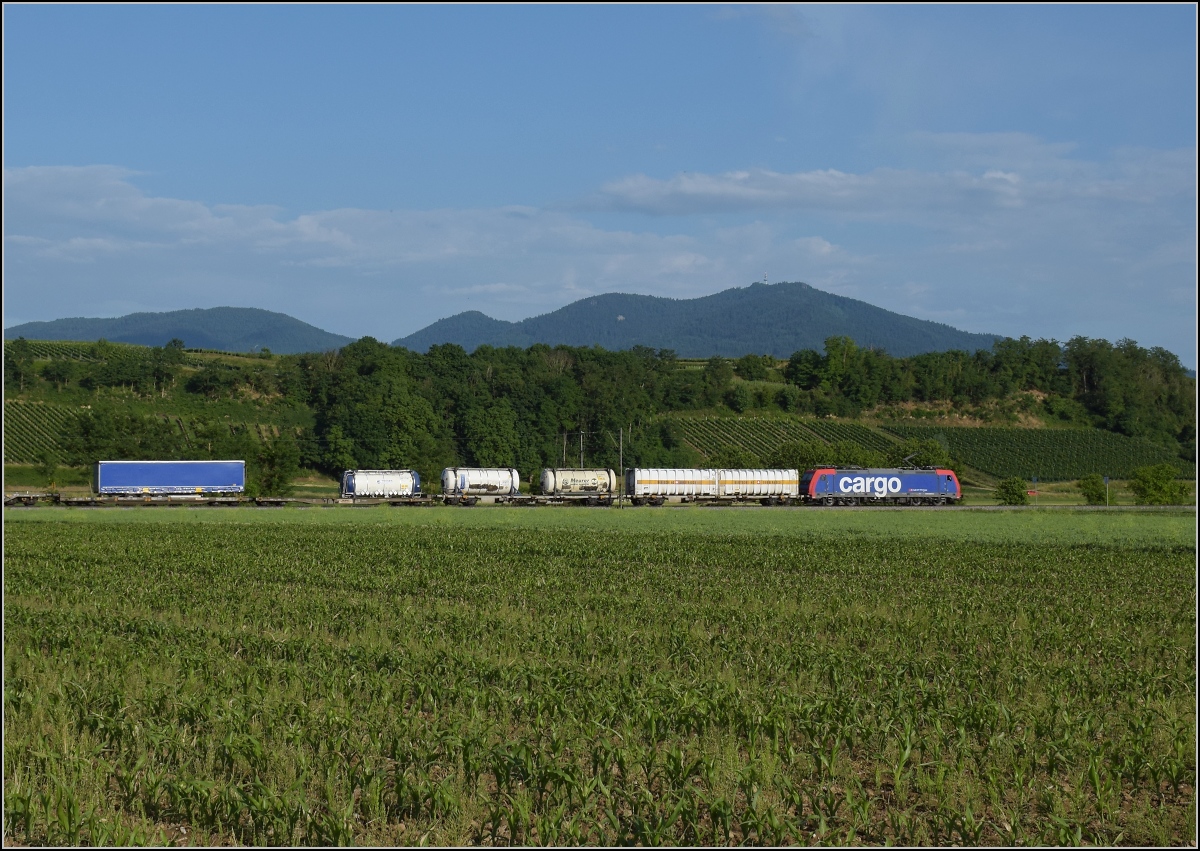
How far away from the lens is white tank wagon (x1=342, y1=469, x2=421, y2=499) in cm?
9112

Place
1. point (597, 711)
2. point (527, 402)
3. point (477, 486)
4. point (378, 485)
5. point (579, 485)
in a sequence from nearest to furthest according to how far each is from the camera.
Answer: point (597, 711), point (378, 485), point (477, 486), point (579, 485), point (527, 402)

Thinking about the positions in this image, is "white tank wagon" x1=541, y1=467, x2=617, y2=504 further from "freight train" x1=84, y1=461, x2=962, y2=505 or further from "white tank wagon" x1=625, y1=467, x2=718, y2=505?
"white tank wagon" x1=625, y1=467, x2=718, y2=505

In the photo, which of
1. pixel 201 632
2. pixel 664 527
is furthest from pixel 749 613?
pixel 664 527

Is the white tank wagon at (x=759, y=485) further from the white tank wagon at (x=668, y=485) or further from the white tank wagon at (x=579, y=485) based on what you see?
the white tank wagon at (x=579, y=485)

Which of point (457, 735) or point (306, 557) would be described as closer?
point (457, 735)

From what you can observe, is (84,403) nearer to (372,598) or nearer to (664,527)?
(664,527)

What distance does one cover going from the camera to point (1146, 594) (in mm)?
28484

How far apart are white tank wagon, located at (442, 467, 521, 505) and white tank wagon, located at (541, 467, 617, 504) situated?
3211 millimetres

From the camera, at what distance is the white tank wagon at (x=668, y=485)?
302 feet

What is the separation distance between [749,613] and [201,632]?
38.1 ft

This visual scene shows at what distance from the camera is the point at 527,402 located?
143 m

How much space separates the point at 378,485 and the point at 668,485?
974 inches

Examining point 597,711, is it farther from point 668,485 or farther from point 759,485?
point 759,485

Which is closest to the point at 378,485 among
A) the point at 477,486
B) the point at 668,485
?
the point at 477,486
